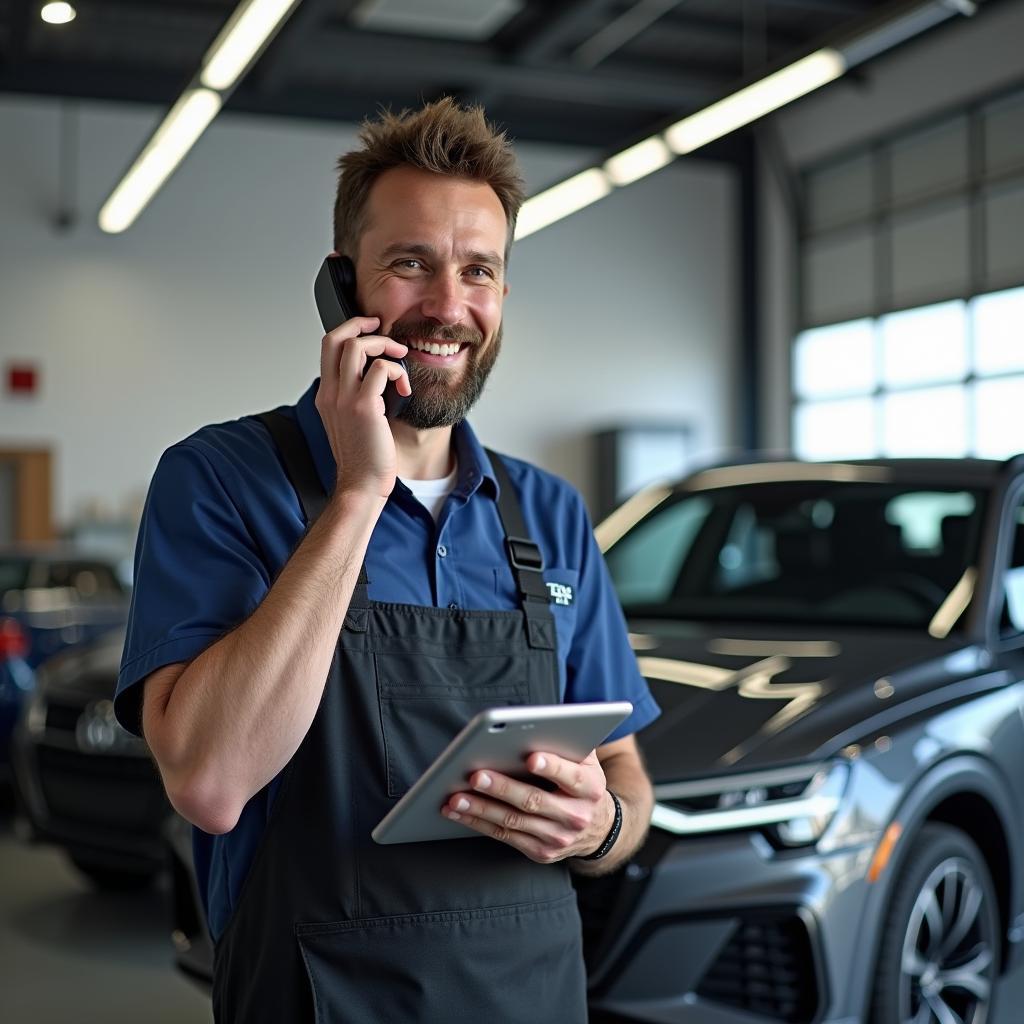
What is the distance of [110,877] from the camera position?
470cm

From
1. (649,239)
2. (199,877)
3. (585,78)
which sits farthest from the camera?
(649,239)

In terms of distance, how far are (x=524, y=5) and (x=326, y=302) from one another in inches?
386

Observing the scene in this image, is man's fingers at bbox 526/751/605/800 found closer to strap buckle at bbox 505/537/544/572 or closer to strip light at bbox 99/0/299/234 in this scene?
strap buckle at bbox 505/537/544/572

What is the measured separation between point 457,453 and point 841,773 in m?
1.16

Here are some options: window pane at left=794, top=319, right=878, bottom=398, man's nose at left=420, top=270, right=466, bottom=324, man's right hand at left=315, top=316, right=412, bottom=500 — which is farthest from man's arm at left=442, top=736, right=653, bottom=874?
window pane at left=794, top=319, right=878, bottom=398

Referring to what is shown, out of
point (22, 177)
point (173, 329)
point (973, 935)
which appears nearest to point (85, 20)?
point (22, 177)

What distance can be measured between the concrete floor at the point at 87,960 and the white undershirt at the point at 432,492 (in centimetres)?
198

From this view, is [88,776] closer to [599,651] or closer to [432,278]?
[599,651]

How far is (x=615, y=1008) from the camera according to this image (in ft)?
7.73

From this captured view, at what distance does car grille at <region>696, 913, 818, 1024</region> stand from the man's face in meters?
1.28

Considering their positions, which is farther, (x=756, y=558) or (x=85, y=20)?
(x=85, y=20)

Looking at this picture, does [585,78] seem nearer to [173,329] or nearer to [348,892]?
[173,329]

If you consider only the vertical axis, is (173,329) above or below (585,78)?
below

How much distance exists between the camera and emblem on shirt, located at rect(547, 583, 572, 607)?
171cm
